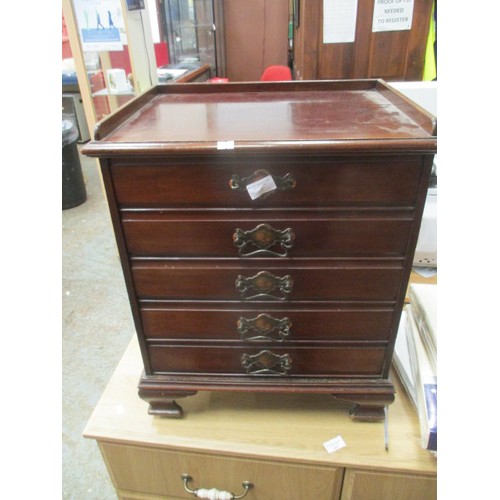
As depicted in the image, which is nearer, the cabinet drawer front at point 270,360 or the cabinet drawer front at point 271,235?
the cabinet drawer front at point 271,235

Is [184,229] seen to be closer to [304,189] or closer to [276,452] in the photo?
[304,189]

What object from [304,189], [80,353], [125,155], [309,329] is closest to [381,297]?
[309,329]

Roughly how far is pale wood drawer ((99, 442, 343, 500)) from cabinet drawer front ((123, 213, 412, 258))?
446 mm

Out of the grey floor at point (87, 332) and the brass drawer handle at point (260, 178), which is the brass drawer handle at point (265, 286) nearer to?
the brass drawer handle at point (260, 178)

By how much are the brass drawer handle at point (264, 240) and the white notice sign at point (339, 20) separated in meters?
1.46

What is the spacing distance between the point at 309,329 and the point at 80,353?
132 cm

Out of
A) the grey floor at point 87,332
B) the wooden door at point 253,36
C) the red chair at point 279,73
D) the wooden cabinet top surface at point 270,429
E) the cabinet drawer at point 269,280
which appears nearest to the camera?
the cabinet drawer at point 269,280

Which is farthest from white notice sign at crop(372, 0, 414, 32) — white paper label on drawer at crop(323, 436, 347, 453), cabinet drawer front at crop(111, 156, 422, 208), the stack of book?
white paper label on drawer at crop(323, 436, 347, 453)

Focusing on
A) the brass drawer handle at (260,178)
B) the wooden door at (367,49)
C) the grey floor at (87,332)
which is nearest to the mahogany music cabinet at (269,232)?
the brass drawer handle at (260,178)

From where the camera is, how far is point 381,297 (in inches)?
26.6

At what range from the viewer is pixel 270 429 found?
2.66 ft

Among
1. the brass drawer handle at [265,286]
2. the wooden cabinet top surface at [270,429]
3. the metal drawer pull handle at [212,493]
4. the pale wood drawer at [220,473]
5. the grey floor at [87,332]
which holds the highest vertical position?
the brass drawer handle at [265,286]

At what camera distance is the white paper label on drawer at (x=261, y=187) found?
0.58 metres

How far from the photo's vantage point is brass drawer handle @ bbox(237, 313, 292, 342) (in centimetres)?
70
